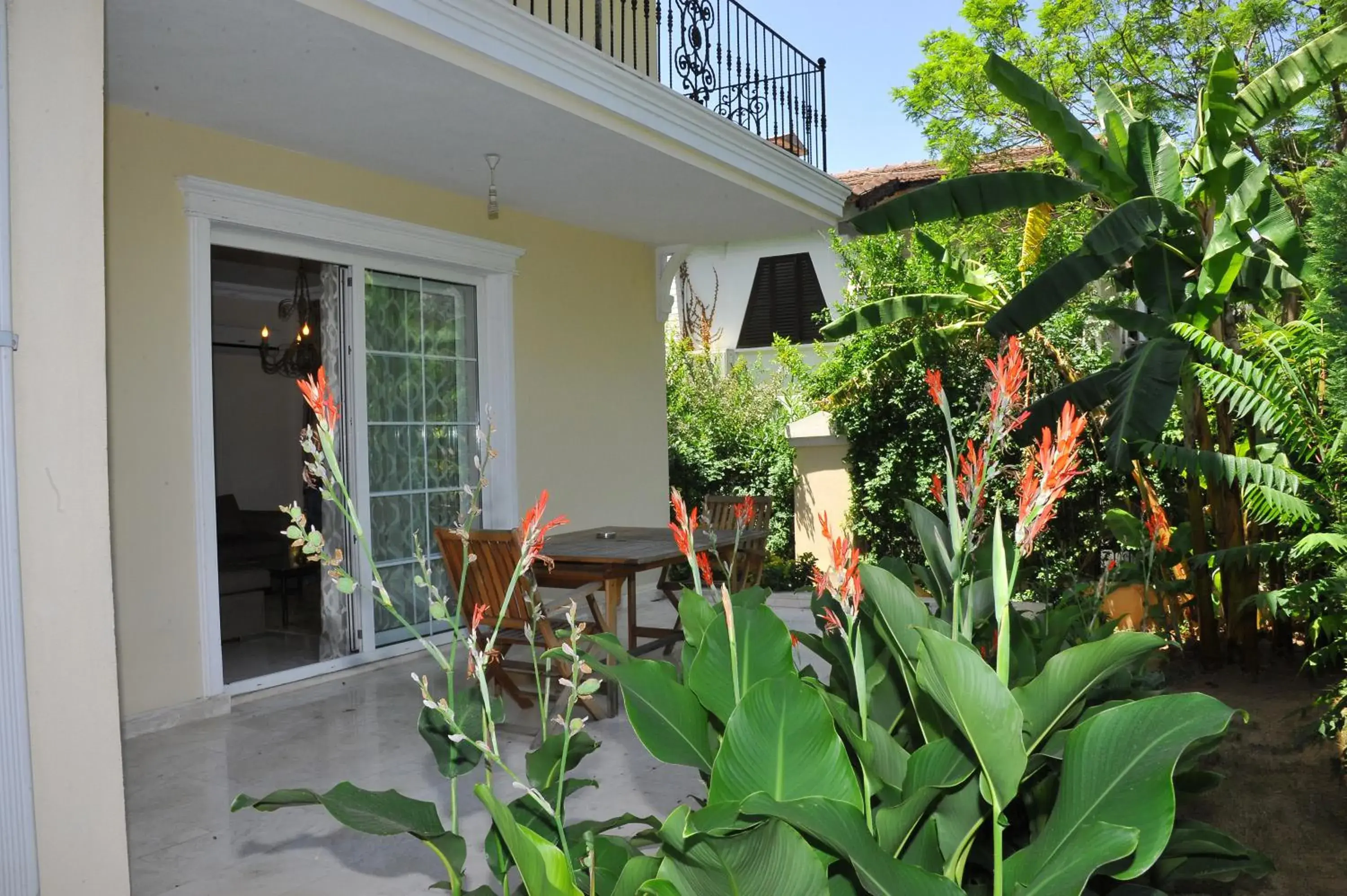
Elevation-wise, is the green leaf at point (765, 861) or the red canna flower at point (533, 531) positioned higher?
the red canna flower at point (533, 531)

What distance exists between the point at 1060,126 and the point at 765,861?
5.00 m

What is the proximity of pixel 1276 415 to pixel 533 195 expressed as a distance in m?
4.60

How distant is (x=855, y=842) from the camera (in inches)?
50.1

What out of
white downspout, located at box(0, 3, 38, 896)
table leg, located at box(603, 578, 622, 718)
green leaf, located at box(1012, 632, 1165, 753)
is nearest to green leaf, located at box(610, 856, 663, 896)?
green leaf, located at box(1012, 632, 1165, 753)

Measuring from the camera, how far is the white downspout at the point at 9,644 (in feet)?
7.18

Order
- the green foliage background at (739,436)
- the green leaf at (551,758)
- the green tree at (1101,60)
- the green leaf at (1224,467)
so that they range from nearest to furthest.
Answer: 1. the green leaf at (551,758)
2. the green leaf at (1224,467)
3. the green tree at (1101,60)
4. the green foliage background at (739,436)

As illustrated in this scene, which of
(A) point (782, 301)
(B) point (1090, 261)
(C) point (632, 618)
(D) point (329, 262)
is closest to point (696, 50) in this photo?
(D) point (329, 262)

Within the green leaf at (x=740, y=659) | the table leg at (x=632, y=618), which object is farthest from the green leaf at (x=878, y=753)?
the table leg at (x=632, y=618)

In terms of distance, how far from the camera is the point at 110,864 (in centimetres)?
239

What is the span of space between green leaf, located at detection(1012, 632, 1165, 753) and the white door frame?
4765mm

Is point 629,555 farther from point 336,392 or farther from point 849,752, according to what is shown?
point 849,752

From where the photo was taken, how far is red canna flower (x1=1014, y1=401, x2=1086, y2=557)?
48.6 inches

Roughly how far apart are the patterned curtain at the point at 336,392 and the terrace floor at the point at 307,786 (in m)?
0.40

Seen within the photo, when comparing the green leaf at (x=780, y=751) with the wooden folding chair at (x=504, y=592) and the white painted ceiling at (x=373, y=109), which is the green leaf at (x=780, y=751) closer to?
the wooden folding chair at (x=504, y=592)
